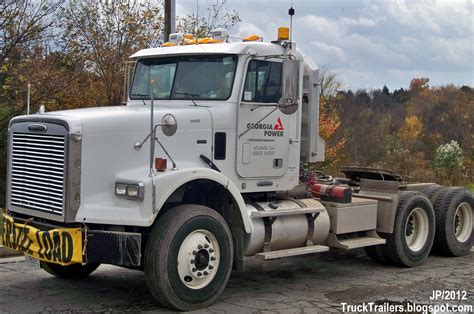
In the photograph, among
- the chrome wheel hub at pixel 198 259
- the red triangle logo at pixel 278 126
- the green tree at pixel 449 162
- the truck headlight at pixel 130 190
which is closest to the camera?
the truck headlight at pixel 130 190

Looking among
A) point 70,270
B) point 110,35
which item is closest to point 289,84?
point 70,270

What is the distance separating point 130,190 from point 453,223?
5.80 m

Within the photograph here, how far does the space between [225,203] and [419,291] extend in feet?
8.32

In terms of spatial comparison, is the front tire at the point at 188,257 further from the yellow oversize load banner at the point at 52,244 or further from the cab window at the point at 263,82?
the cab window at the point at 263,82

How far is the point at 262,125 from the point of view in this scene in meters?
7.30

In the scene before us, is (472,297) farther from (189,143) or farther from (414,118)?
(414,118)

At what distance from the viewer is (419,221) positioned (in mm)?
9148

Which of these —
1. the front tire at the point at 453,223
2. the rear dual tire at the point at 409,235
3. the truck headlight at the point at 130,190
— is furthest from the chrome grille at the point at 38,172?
the front tire at the point at 453,223

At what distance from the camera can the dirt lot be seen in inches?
254

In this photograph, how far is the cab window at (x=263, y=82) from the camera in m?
7.19

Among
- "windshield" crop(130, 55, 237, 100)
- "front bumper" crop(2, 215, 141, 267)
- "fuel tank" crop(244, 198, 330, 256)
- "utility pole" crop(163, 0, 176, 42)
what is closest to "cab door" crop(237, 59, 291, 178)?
"windshield" crop(130, 55, 237, 100)

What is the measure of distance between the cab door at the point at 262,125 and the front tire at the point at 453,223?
129 inches

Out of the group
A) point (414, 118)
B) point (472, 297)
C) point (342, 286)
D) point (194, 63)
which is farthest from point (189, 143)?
point (414, 118)

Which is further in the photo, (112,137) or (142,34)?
(142,34)
